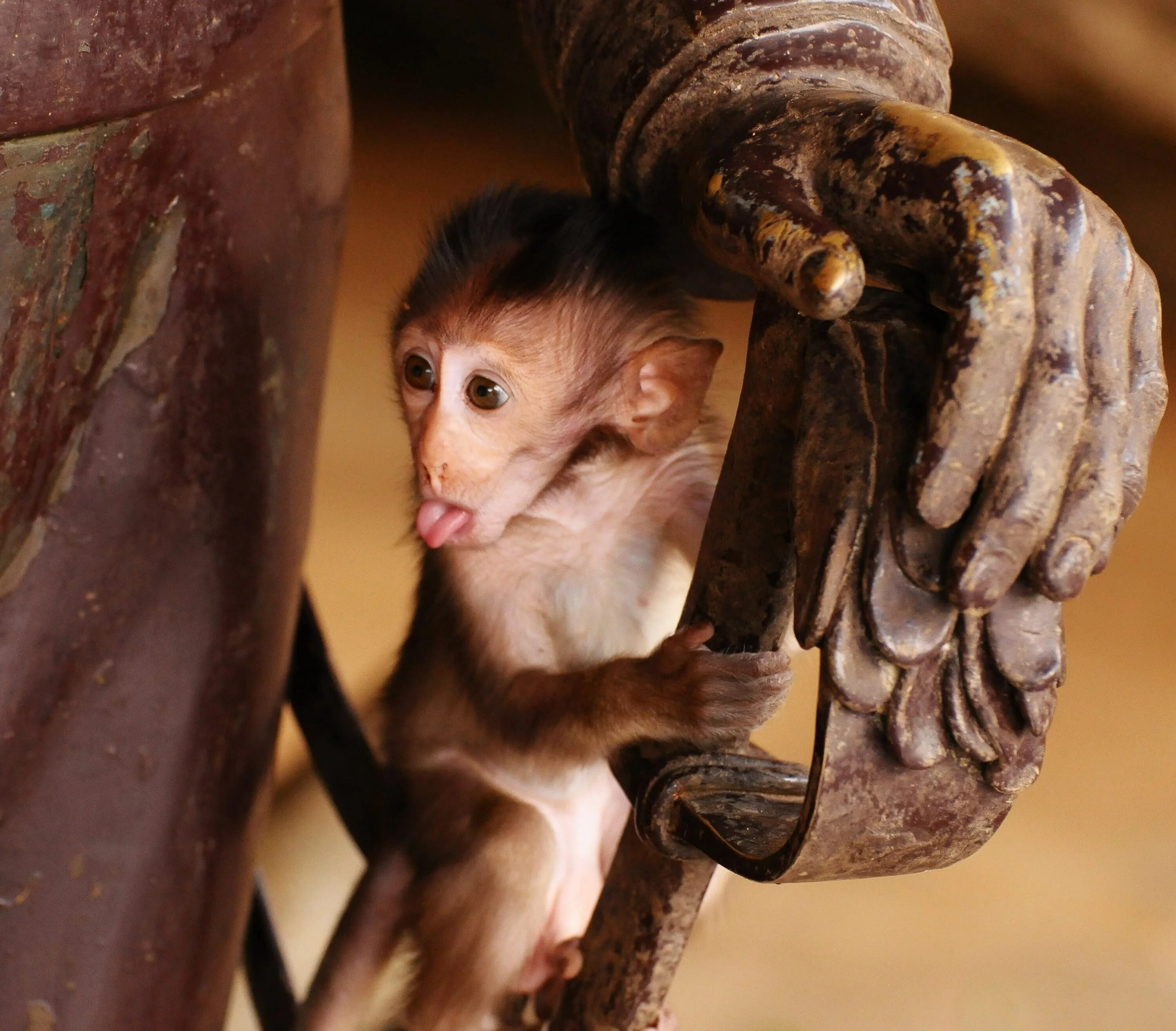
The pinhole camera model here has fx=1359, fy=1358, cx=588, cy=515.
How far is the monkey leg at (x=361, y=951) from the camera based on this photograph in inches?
51.3

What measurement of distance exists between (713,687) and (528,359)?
38 centimetres

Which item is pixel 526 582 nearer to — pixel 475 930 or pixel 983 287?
pixel 475 930

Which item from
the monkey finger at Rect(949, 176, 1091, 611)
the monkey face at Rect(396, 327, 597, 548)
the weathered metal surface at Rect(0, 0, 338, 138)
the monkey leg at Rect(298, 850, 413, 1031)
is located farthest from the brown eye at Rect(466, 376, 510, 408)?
the monkey finger at Rect(949, 176, 1091, 611)

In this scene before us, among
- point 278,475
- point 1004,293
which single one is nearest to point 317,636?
point 278,475

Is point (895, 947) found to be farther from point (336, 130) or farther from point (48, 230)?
point (48, 230)

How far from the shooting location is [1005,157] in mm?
624

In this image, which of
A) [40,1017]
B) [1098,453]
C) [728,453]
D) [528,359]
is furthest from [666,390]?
[40,1017]

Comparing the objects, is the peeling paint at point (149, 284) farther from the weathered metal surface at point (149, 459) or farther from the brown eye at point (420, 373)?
the brown eye at point (420, 373)

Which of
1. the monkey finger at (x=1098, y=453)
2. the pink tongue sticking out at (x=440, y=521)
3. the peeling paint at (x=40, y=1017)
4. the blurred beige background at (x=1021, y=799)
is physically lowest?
→ the blurred beige background at (x=1021, y=799)

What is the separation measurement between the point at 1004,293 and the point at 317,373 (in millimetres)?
603

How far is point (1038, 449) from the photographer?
61 centimetres

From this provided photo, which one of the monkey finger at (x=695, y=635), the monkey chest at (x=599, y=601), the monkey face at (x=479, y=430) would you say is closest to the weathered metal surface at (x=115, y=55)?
the monkey face at (x=479, y=430)

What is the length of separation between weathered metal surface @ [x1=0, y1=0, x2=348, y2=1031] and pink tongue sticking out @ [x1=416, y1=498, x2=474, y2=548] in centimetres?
10

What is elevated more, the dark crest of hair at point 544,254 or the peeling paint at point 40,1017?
the dark crest of hair at point 544,254
